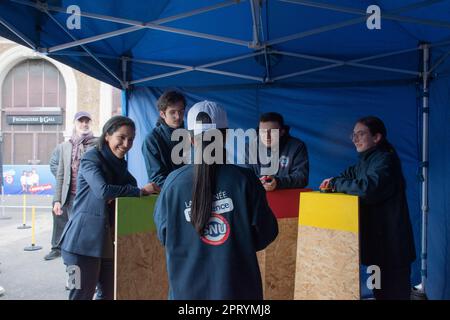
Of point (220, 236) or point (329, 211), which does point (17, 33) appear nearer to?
point (220, 236)

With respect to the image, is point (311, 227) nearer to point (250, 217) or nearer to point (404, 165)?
point (250, 217)

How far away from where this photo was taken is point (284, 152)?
9.30ft

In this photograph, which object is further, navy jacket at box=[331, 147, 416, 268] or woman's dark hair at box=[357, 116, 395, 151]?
woman's dark hair at box=[357, 116, 395, 151]

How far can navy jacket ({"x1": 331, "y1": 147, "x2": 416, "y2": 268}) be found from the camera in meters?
2.33

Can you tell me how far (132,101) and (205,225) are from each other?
3.47 m

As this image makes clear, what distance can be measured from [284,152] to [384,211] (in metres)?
0.84

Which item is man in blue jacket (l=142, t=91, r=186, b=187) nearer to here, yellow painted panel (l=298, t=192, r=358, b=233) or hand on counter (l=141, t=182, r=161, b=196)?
hand on counter (l=141, t=182, r=161, b=196)

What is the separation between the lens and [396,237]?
2.39 metres

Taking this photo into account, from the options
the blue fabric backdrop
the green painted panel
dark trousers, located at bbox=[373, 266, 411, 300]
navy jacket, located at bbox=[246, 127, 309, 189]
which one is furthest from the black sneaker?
dark trousers, located at bbox=[373, 266, 411, 300]

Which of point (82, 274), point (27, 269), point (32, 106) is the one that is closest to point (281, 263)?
point (82, 274)

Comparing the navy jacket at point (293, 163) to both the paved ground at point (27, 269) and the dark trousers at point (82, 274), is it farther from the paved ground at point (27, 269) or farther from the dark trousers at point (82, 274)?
the paved ground at point (27, 269)

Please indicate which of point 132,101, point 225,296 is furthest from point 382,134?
point 132,101

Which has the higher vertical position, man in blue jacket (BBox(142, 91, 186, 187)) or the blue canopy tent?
the blue canopy tent

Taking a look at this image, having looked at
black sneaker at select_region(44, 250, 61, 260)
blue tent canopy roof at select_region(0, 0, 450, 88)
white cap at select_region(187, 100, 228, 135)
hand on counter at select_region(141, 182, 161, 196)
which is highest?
Answer: blue tent canopy roof at select_region(0, 0, 450, 88)
